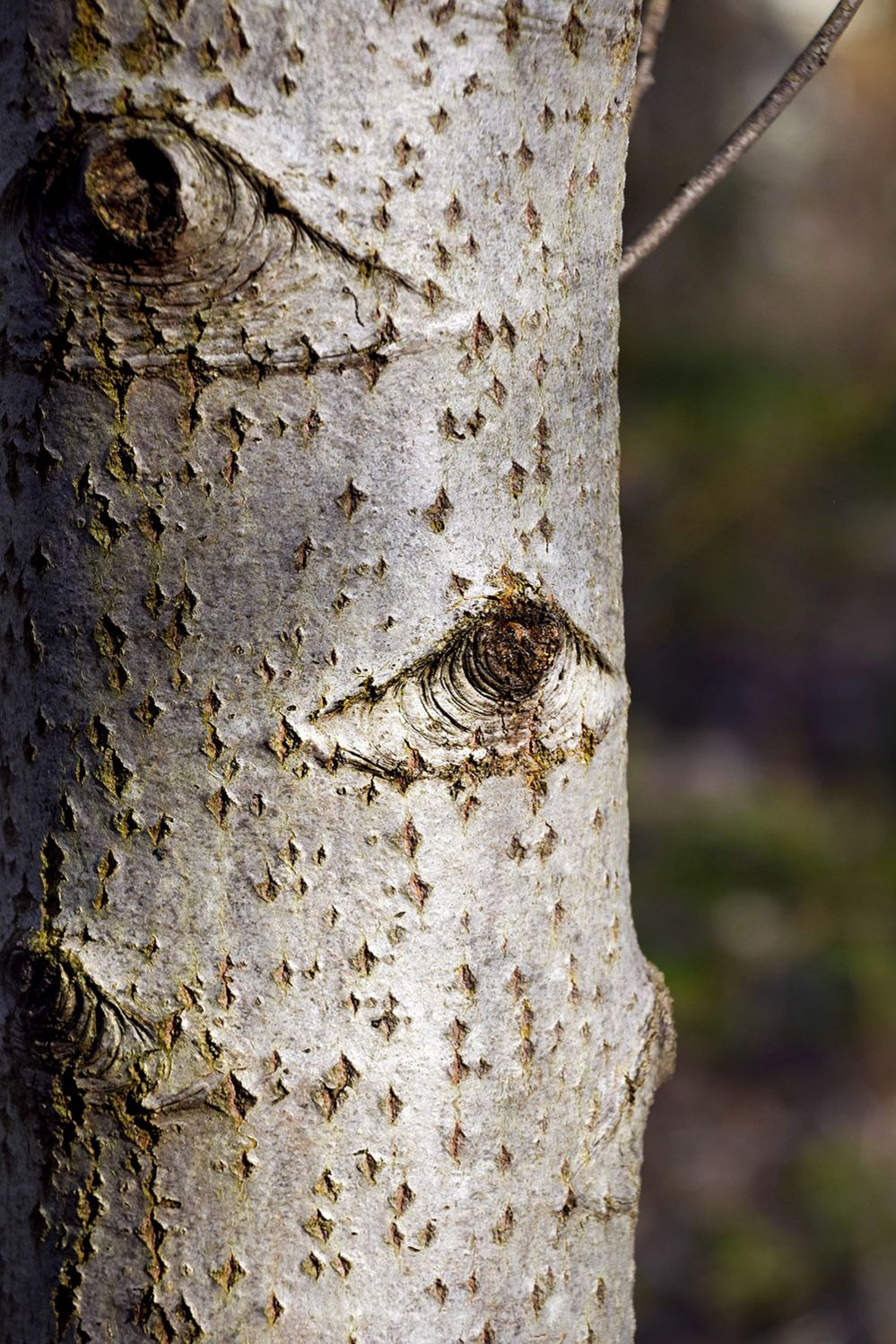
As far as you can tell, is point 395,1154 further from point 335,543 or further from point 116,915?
point 335,543

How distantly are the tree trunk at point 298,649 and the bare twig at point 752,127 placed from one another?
0.21 m

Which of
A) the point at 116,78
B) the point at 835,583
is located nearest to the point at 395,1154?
the point at 116,78

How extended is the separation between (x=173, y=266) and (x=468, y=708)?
276 mm

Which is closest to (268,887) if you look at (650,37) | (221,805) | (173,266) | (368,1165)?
(221,805)

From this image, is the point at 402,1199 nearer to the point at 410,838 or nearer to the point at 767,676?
the point at 410,838

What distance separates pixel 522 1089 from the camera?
71 centimetres

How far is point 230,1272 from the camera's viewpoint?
68cm

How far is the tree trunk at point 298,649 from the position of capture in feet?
1.99

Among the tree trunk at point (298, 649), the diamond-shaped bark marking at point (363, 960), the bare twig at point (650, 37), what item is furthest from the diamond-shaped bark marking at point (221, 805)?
the bare twig at point (650, 37)

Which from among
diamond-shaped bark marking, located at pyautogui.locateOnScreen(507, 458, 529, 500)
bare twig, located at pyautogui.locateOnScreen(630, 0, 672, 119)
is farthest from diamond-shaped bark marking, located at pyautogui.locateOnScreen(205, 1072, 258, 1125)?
bare twig, located at pyautogui.locateOnScreen(630, 0, 672, 119)

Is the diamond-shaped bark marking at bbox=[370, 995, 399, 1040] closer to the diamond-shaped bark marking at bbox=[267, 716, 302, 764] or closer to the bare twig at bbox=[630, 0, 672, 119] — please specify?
the diamond-shaped bark marking at bbox=[267, 716, 302, 764]

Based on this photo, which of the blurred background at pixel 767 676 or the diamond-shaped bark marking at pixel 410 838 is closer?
the diamond-shaped bark marking at pixel 410 838

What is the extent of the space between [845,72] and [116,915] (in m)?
7.18

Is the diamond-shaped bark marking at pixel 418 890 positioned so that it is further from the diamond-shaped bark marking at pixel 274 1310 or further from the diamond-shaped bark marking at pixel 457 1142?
the diamond-shaped bark marking at pixel 274 1310
